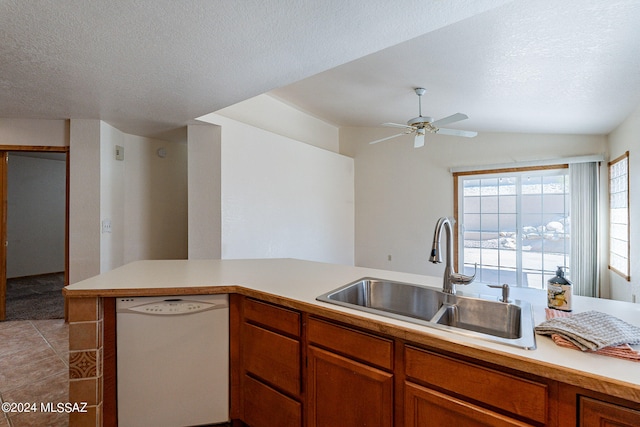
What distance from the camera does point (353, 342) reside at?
124 cm

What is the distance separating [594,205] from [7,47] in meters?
5.89

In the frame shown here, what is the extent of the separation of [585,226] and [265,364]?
4630 mm

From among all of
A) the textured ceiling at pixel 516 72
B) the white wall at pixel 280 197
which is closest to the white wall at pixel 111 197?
the white wall at pixel 280 197

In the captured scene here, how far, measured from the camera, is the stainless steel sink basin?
1081 millimetres

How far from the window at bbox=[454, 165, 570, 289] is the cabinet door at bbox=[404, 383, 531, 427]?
4.56 meters

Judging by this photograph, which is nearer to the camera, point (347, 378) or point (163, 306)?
point (347, 378)

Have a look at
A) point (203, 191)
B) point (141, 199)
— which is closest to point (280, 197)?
point (203, 191)

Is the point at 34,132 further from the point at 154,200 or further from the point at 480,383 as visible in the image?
the point at 480,383

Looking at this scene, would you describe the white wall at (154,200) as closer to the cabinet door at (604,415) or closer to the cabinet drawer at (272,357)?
the cabinet drawer at (272,357)

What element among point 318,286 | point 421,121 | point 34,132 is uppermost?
point 421,121

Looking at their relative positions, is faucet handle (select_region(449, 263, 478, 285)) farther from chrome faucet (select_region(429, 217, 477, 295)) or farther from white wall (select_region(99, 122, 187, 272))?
white wall (select_region(99, 122, 187, 272))

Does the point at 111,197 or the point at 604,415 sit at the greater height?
the point at 111,197

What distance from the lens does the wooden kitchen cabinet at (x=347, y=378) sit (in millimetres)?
1158

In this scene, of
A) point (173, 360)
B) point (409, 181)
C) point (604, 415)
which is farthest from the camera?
point (409, 181)
